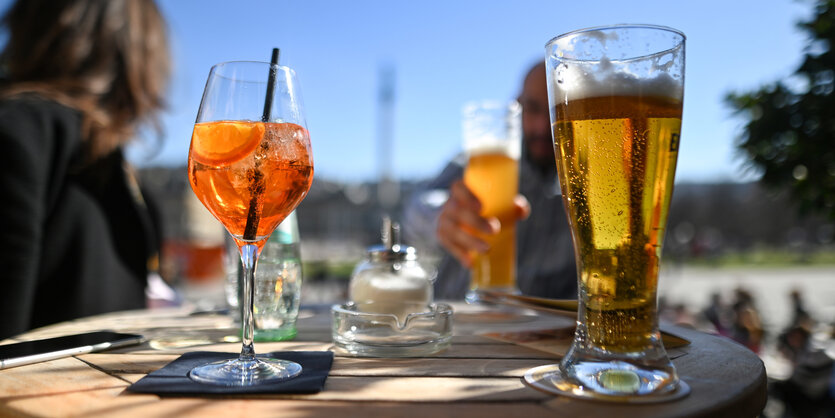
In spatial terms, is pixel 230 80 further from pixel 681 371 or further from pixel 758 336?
pixel 758 336

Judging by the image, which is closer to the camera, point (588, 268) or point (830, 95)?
point (588, 268)

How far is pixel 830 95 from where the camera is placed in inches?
72.2

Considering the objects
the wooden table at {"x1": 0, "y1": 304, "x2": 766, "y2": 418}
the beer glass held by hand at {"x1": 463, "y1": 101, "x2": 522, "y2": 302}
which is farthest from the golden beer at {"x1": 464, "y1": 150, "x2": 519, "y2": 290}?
the wooden table at {"x1": 0, "y1": 304, "x2": 766, "y2": 418}

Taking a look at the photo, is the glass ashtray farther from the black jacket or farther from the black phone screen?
the black jacket

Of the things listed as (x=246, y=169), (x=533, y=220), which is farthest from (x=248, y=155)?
(x=533, y=220)

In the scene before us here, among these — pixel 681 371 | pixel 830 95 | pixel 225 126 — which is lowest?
pixel 681 371

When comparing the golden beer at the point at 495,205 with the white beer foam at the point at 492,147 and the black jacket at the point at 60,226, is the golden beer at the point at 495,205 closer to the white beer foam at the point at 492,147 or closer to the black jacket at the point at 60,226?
the white beer foam at the point at 492,147

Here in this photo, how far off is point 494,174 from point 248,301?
1142 mm

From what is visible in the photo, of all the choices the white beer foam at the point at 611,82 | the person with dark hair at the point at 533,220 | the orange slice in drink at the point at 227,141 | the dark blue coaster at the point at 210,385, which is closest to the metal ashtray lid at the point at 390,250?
the dark blue coaster at the point at 210,385

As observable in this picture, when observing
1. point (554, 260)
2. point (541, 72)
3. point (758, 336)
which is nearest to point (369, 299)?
point (554, 260)

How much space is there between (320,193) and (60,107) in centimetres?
1963

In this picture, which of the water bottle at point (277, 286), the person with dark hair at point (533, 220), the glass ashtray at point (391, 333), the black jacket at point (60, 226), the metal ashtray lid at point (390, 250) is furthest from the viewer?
the person with dark hair at point (533, 220)

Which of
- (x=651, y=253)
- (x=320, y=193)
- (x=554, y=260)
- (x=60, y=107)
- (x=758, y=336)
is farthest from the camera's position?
(x=320, y=193)

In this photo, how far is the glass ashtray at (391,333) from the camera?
1022 millimetres
